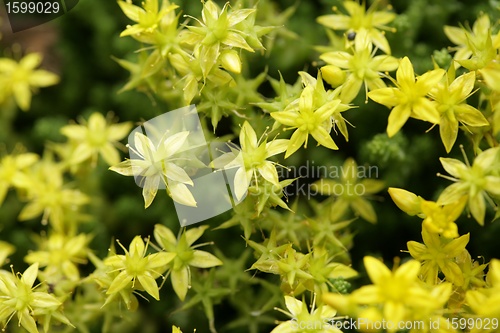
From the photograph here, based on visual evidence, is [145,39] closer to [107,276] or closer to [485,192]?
[107,276]

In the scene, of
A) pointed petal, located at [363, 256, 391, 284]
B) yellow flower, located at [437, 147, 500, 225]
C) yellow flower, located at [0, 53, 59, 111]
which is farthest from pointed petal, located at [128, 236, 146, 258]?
yellow flower, located at [0, 53, 59, 111]

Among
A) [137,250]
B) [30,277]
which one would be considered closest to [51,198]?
[30,277]

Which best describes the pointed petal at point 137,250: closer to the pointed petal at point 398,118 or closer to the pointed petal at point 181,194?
the pointed petal at point 181,194

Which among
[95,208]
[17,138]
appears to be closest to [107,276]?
[95,208]

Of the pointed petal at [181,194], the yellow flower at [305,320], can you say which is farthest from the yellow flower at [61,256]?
the yellow flower at [305,320]

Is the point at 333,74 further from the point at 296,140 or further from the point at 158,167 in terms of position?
the point at 158,167

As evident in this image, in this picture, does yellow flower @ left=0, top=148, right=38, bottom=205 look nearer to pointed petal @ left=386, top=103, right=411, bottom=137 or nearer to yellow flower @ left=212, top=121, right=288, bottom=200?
yellow flower @ left=212, top=121, right=288, bottom=200
